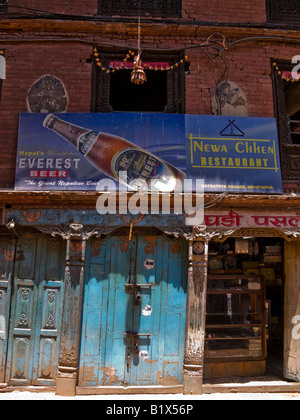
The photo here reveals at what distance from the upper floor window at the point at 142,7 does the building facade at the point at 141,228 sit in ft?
0.10

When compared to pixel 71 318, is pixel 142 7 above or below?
above

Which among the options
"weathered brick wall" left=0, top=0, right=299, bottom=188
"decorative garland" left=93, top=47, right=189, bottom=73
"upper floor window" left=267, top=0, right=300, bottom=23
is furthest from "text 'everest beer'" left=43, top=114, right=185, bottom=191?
"upper floor window" left=267, top=0, right=300, bottom=23

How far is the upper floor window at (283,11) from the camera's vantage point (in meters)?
6.70

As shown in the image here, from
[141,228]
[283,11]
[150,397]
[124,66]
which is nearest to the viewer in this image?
[150,397]

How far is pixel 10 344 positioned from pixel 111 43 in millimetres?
6078

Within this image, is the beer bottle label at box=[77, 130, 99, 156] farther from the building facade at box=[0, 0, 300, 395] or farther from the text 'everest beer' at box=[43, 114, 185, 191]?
the building facade at box=[0, 0, 300, 395]

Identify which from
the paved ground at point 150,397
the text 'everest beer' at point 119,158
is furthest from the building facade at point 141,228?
the text 'everest beer' at point 119,158

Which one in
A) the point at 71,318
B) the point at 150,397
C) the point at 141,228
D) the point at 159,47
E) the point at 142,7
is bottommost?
the point at 150,397

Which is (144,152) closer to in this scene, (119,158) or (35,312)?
(119,158)

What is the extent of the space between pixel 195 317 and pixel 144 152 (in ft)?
10.4

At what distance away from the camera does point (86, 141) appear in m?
5.89

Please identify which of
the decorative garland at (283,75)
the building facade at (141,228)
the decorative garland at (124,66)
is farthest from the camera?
the decorative garland at (283,75)

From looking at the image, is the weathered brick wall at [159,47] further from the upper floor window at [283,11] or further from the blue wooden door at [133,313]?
the blue wooden door at [133,313]

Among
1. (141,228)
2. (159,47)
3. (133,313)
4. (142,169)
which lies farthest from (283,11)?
(133,313)
